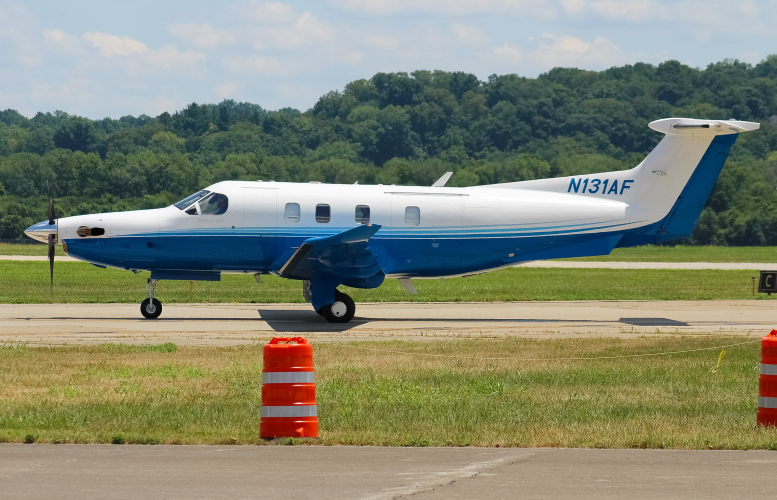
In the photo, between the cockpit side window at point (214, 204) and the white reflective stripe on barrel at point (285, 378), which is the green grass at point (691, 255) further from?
the white reflective stripe on barrel at point (285, 378)

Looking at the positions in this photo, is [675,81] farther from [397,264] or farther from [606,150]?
[397,264]

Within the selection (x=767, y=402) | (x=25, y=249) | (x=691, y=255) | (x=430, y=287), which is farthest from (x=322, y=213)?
(x=691, y=255)

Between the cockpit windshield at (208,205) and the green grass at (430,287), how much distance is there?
18.9 ft

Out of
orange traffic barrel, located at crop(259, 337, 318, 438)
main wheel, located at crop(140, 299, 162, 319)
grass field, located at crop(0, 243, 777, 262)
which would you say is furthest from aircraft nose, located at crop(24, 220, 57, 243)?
grass field, located at crop(0, 243, 777, 262)

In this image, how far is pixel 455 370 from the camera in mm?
16031

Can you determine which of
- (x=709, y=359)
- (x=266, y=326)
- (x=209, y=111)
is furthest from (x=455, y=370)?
(x=209, y=111)

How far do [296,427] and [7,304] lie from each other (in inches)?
756

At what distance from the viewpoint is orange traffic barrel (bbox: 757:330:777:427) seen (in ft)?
36.3

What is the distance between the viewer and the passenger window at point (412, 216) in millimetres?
24125

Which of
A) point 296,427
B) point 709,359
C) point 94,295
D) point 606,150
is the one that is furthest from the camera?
point 606,150

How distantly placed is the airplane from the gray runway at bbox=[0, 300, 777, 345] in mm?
1089

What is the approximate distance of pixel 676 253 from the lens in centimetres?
6869

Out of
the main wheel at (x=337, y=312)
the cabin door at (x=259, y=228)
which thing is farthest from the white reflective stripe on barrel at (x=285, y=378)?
the cabin door at (x=259, y=228)

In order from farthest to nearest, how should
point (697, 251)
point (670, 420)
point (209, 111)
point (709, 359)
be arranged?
point (209, 111) < point (697, 251) < point (709, 359) < point (670, 420)
